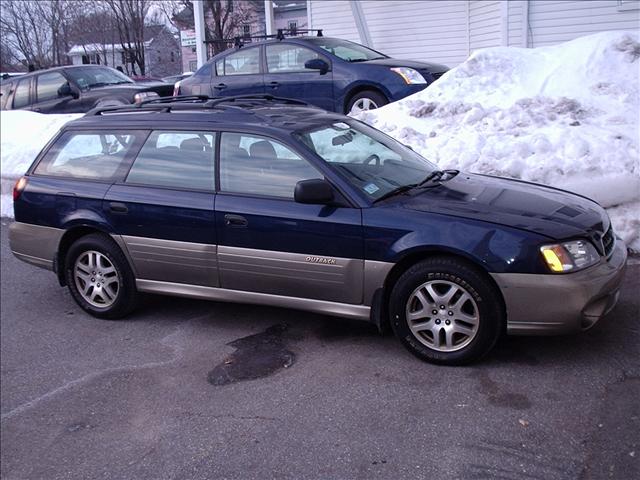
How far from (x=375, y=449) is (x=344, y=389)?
2.29 ft

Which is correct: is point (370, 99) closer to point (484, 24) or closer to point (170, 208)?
point (170, 208)

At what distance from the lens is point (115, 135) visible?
5645 mm

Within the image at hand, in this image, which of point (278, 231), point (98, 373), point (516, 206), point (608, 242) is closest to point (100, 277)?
point (98, 373)

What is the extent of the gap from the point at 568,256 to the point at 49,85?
453 inches

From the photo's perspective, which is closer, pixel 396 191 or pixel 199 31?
pixel 396 191

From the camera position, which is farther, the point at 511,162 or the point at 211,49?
the point at 211,49

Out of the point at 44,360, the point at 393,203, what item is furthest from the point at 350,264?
the point at 44,360

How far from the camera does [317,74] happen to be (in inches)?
400

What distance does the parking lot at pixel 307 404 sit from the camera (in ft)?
11.2

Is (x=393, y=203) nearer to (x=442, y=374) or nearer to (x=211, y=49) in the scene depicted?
(x=442, y=374)

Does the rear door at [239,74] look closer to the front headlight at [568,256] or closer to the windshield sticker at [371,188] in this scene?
the windshield sticker at [371,188]

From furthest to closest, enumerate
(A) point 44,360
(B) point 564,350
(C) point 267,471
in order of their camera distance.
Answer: (A) point 44,360 → (B) point 564,350 → (C) point 267,471

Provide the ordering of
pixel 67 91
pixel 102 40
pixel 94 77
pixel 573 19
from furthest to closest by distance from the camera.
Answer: pixel 102 40
pixel 94 77
pixel 573 19
pixel 67 91

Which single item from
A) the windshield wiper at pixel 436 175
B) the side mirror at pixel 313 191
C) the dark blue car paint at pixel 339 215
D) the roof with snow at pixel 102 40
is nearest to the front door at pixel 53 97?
the dark blue car paint at pixel 339 215
